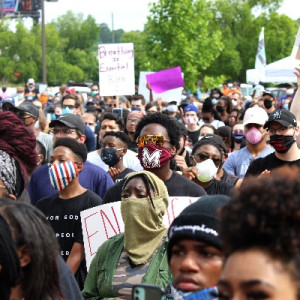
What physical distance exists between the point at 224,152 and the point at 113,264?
3418 millimetres

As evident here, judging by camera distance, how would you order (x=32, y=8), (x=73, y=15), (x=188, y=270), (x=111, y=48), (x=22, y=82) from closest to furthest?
(x=188, y=270) < (x=111, y=48) < (x=22, y=82) < (x=73, y=15) < (x=32, y=8)

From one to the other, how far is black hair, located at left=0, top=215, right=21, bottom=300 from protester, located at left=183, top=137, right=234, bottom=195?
11.4 feet

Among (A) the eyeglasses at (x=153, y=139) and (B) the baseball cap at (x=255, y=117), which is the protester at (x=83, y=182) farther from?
(B) the baseball cap at (x=255, y=117)

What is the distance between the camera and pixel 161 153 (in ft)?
20.3

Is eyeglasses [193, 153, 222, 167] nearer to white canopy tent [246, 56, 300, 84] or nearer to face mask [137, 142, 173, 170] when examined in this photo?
face mask [137, 142, 173, 170]

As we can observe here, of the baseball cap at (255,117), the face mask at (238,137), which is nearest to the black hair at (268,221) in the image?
the baseball cap at (255,117)

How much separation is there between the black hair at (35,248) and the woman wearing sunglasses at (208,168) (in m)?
3.29

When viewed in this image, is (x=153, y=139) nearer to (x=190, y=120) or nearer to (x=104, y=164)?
(x=104, y=164)

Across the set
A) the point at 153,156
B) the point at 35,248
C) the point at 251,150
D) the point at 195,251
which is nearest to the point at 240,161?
the point at 251,150

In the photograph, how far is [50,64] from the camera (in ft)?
188

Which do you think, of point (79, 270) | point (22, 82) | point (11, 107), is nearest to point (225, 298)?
point (79, 270)

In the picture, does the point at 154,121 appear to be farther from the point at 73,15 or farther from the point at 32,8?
the point at 32,8

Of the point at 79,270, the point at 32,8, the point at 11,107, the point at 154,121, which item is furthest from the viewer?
the point at 32,8

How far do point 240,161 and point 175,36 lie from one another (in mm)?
21241
